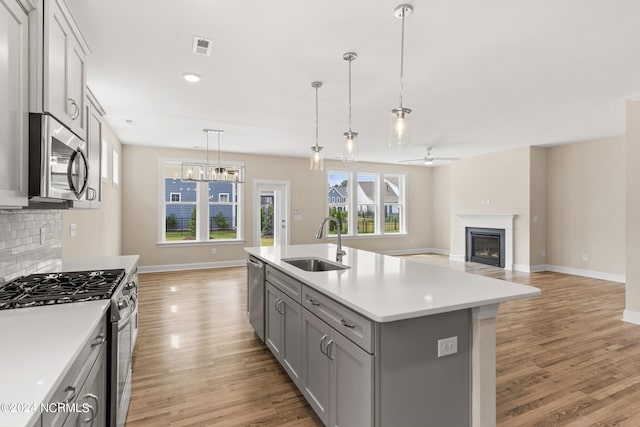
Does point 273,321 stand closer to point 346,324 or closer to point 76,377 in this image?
point 346,324

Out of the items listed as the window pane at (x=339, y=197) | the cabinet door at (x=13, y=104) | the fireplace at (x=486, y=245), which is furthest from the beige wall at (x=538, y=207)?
the cabinet door at (x=13, y=104)

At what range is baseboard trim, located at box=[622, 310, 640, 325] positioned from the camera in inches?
150

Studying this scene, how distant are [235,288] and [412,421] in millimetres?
4347

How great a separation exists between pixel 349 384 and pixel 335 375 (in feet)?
0.47

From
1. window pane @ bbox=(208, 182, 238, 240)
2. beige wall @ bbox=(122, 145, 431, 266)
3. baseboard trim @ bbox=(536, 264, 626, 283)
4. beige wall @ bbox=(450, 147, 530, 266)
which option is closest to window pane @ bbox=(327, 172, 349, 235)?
beige wall @ bbox=(122, 145, 431, 266)

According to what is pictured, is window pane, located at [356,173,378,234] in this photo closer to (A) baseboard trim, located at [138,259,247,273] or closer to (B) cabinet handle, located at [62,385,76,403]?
(A) baseboard trim, located at [138,259,247,273]

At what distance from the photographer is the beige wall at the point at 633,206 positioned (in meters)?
3.80

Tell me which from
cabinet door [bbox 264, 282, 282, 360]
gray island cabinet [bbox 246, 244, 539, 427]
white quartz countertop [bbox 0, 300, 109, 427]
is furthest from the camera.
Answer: cabinet door [bbox 264, 282, 282, 360]

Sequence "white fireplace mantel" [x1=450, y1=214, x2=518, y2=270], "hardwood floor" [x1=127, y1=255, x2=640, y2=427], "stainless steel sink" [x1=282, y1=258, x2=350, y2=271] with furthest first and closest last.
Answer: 1. "white fireplace mantel" [x1=450, y1=214, x2=518, y2=270]
2. "stainless steel sink" [x1=282, y1=258, x2=350, y2=271]
3. "hardwood floor" [x1=127, y1=255, x2=640, y2=427]

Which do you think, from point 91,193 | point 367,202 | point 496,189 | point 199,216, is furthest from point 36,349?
point 367,202

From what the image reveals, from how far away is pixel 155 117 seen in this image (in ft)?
15.5

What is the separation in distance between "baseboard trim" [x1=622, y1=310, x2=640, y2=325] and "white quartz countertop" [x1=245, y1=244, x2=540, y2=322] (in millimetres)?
3091

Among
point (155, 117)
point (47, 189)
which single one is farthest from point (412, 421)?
point (155, 117)

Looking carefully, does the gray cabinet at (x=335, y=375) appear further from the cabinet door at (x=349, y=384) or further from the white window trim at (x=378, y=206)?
the white window trim at (x=378, y=206)
